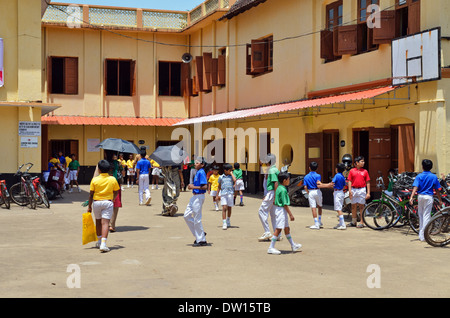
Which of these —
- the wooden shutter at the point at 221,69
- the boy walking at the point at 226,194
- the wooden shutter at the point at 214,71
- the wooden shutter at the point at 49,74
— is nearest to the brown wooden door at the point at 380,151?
the boy walking at the point at 226,194

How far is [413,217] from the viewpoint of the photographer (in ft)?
43.0

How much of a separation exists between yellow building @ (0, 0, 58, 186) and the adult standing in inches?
213

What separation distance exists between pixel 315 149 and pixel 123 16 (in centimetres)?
1560

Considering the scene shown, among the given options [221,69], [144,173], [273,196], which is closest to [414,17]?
[273,196]

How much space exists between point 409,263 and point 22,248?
6.50 meters

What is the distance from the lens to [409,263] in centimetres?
950

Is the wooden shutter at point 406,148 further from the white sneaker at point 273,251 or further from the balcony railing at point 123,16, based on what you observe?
the balcony railing at point 123,16

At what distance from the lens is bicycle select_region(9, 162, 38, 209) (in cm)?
1827

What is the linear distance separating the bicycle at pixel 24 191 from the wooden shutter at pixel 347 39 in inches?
390

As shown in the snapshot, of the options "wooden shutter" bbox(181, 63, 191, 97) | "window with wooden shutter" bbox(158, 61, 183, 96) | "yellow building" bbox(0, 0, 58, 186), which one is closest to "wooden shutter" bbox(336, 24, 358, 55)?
"yellow building" bbox(0, 0, 58, 186)

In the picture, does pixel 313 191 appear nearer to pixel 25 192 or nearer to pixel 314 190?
pixel 314 190
